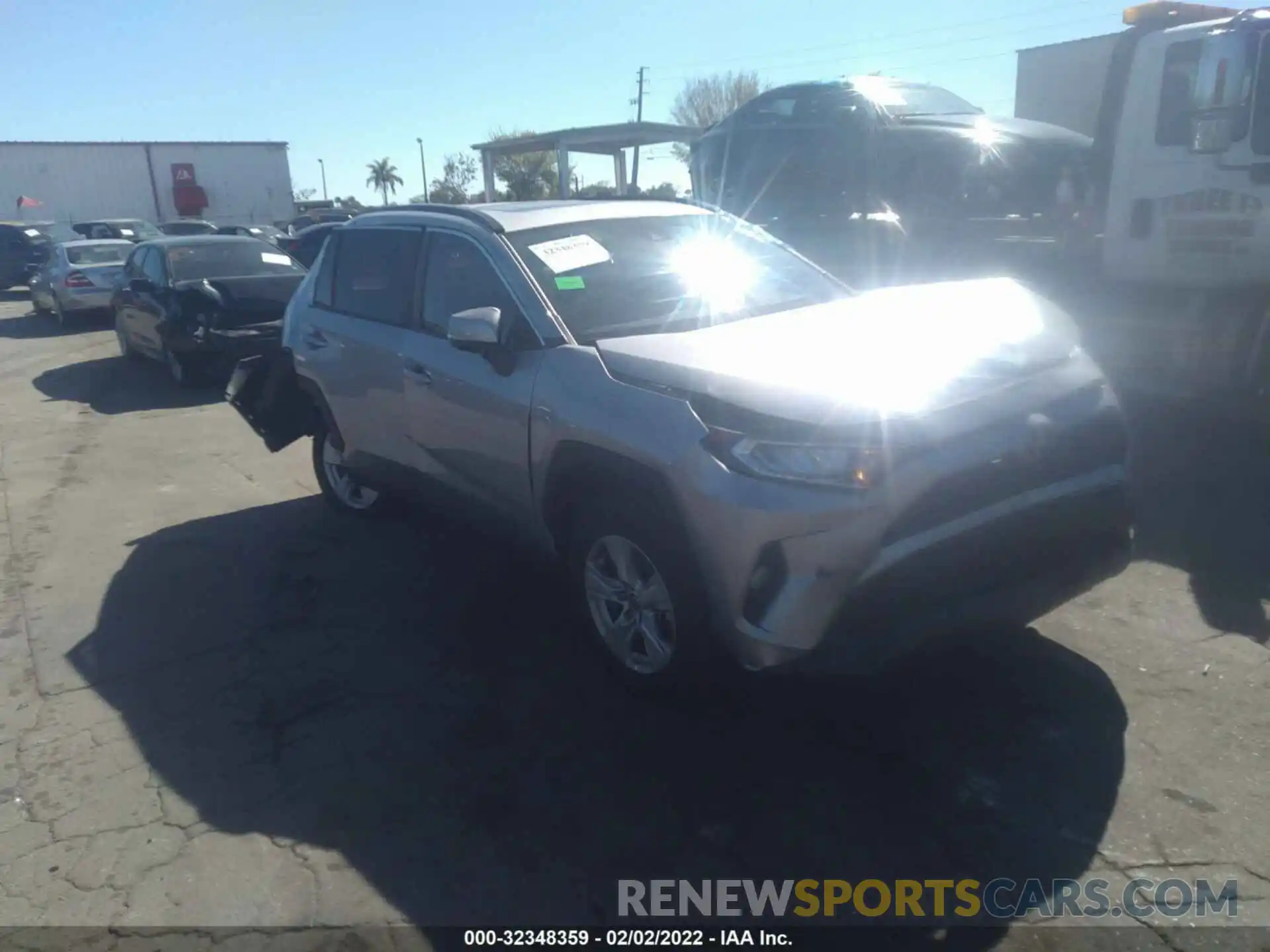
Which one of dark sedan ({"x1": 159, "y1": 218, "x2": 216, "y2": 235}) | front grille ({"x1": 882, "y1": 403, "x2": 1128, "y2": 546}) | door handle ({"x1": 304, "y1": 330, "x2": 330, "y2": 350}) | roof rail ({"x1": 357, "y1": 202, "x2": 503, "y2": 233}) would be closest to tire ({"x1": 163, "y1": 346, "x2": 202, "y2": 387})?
door handle ({"x1": 304, "y1": 330, "x2": 330, "y2": 350})

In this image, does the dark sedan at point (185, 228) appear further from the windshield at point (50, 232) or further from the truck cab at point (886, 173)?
the truck cab at point (886, 173)

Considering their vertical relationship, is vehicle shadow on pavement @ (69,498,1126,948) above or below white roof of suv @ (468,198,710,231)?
below

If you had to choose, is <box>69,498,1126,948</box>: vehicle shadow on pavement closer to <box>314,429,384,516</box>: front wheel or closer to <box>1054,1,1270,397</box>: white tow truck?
<box>314,429,384,516</box>: front wheel

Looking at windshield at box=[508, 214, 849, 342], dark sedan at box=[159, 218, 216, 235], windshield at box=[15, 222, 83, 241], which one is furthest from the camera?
dark sedan at box=[159, 218, 216, 235]

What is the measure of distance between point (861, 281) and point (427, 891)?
6.69 metres

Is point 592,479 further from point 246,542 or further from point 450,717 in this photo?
point 246,542

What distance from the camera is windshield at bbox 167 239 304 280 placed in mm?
11574

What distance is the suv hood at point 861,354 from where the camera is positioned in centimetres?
328

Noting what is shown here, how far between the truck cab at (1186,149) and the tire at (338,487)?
5.23 m

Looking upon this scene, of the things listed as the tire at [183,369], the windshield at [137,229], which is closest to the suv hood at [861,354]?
the tire at [183,369]

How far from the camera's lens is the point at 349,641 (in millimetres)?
4605

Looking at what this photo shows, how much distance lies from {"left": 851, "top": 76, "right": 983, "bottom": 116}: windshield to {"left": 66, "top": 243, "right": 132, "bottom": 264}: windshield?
1372 centimetres

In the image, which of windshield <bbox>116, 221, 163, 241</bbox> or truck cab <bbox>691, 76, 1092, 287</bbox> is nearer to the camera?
truck cab <bbox>691, 76, 1092, 287</bbox>

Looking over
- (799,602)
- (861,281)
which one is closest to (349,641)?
(799,602)
